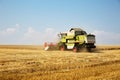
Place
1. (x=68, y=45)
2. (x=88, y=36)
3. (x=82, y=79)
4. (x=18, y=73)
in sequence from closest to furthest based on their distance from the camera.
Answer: (x=82, y=79) → (x=18, y=73) → (x=88, y=36) → (x=68, y=45)

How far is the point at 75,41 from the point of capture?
101 ft

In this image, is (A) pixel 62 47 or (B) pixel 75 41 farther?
(A) pixel 62 47

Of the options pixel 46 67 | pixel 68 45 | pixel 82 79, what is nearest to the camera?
pixel 82 79

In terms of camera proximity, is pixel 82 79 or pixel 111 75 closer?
pixel 82 79

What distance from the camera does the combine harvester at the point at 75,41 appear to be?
29.8 meters

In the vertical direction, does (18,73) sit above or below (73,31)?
below

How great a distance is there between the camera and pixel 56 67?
14.2 meters

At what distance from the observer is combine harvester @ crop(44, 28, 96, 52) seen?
29.8 meters

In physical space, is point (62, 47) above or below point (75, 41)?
below

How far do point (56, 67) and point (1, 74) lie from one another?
3.62 m

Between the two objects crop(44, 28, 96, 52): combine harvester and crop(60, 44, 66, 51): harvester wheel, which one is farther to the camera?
crop(60, 44, 66, 51): harvester wheel

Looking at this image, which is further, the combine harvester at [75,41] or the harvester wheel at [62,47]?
the harvester wheel at [62,47]

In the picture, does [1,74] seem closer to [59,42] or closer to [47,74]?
[47,74]

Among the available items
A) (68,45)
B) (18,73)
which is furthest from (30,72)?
(68,45)
